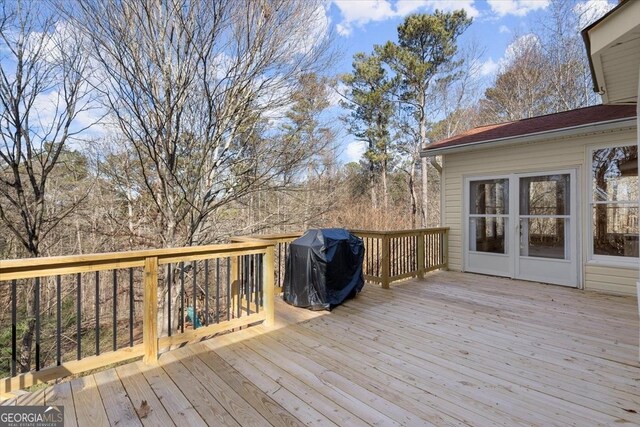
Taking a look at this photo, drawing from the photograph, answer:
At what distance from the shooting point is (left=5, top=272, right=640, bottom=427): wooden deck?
1.88 m

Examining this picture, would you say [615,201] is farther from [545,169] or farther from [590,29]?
[590,29]

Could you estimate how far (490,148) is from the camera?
563 cm

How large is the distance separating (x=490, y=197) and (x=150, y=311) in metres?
5.50

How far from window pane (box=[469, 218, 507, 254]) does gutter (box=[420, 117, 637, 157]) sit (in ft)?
4.27

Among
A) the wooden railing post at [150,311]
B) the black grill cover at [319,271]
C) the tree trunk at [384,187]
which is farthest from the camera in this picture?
the tree trunk at [384,187]

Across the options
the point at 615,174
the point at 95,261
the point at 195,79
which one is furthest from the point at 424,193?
the point at 95,261


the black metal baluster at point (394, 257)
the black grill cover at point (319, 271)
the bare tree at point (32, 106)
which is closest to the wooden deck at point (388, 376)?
the black grill cover at point (319, 271)

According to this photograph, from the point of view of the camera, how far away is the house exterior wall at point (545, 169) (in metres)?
4.47

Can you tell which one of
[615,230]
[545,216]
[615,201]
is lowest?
[615,230]

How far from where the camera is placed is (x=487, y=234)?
5762 millimetres

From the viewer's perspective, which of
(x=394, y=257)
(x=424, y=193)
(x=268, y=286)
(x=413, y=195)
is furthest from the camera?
(x=413, y=195)

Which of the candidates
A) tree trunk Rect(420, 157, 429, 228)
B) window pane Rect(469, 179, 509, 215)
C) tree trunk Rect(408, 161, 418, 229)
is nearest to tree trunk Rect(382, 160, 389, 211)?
tree trunk Rect(408, 161, 418, 229)

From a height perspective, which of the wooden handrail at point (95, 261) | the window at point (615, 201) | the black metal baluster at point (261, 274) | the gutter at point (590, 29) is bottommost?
the black metal baluster at point (261, 274)

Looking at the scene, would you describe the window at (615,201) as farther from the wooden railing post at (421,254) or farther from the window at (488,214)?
the wooden railing post at (421,254)
